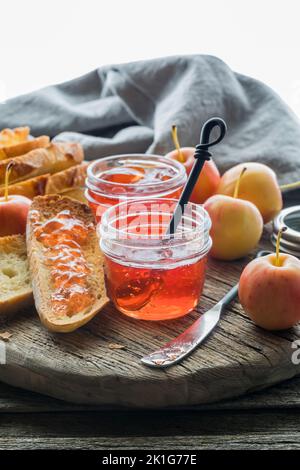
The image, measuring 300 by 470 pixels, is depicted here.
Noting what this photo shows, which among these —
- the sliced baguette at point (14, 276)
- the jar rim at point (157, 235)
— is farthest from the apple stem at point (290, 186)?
the sliced baguette at point (14, 276)

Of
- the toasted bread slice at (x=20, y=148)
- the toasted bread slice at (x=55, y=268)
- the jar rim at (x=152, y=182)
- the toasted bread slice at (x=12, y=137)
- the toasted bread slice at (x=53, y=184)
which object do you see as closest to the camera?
the toasted bread slice at (x=55, y=268)

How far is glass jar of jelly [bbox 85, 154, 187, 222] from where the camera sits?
2.82 meters

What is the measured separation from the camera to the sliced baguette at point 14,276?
2414mm

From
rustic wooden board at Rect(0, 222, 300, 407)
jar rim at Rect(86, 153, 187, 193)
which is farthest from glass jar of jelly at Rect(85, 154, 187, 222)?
rustic wooden board at Rect(0, 222, 300, 407)

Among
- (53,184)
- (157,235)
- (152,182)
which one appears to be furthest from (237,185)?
(53,184)

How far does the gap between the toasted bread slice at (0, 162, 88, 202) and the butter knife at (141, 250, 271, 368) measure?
0.95 meters

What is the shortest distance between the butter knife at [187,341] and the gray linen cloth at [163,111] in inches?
49.0

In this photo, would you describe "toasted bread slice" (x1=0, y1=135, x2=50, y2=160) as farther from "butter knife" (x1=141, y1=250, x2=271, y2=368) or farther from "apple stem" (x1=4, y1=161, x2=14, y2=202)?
"butter knife" (x1=141, y1=250, x2=271, y2=368)

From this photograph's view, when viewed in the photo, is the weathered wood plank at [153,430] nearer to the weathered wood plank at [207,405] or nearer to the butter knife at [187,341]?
the weathered wood plank at [207,405]

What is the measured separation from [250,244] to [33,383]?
104 cm

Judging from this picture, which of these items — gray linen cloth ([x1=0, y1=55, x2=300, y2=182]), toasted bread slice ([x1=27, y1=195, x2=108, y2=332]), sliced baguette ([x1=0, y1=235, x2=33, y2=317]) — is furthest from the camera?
gray linen cloth ([x1=0, y1=55, x2=300, y2=182])

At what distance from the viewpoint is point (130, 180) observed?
9.71ft

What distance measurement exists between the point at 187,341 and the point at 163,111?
6.08 feet

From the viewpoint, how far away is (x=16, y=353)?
2.21 m
